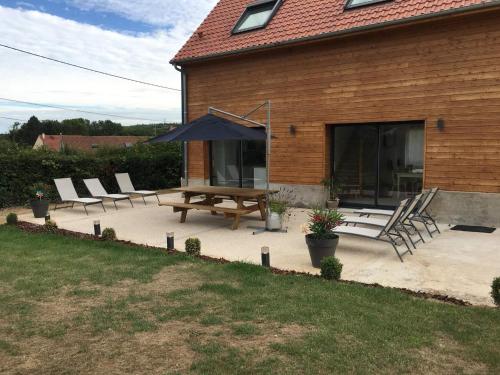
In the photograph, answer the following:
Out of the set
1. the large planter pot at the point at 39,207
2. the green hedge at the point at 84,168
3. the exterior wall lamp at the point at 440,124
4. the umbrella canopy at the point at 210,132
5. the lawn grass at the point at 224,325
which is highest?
the exterior wall lamp at the point at 440,124

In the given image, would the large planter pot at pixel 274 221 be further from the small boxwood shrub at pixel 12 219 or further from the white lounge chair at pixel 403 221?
the small boxwood shrub at pixel 12 219

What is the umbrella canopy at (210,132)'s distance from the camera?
27.3 ft

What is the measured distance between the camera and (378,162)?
10711 millimetres

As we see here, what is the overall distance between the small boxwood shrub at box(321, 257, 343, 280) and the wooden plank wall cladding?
5.27m

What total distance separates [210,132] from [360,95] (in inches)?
160

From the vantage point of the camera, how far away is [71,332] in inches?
149

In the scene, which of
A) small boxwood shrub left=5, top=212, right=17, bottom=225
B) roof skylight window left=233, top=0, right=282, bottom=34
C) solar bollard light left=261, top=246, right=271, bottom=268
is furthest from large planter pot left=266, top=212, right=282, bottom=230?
roof skylight window left=233, top=0, right=282, bottom=34

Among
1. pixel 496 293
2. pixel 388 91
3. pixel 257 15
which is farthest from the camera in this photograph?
pixel 257 15

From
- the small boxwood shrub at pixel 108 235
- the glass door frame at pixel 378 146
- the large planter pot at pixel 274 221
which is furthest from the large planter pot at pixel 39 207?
the glass door frame at pixel 378 146

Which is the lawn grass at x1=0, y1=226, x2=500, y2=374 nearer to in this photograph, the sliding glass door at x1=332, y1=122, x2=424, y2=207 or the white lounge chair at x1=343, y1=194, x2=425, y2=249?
the white lounge chair at x1=343, y1=194, x2=425, y2=249

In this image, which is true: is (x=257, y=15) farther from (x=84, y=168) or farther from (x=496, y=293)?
(x=496, y=293)

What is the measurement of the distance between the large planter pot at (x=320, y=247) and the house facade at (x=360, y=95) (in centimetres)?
461

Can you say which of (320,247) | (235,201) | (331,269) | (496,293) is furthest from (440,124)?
(496,293)

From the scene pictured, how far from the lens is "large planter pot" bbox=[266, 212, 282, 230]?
8.41 metres
